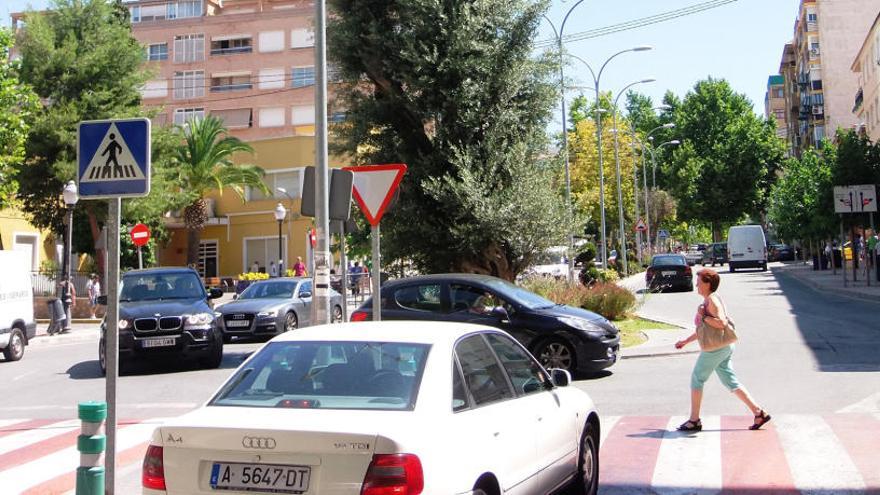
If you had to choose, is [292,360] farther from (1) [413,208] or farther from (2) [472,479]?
(1) [413,208]

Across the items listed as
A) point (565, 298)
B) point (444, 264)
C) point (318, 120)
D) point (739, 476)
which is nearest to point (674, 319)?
point (565, 298)

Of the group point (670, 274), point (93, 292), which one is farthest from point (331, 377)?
point (670, 274)

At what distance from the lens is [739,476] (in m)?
7.17

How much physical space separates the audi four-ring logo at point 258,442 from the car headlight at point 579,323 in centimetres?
932

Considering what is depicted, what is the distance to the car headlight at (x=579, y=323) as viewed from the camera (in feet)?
43.7

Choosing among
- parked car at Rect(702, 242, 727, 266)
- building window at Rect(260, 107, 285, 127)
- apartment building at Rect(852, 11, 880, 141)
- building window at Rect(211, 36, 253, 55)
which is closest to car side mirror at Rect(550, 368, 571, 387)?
apartment building at Rect(852, 11, 880, 141)

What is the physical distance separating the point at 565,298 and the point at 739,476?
42.8 feet

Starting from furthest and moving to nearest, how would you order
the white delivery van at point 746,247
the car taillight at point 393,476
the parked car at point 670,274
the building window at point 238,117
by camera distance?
the building window at point 238,117
the white delivery van at point 746,247
the parked car at point 670,274
the car taillight at point 393,476

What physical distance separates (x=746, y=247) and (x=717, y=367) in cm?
4953

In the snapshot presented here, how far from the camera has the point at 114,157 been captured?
6270mm

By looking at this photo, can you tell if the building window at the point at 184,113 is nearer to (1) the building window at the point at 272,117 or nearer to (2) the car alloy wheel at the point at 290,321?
(1) the building window at the point at 272,117

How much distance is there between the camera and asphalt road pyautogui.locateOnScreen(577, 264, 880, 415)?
35.2ft

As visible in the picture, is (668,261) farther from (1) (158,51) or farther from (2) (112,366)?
(1) (158,51)

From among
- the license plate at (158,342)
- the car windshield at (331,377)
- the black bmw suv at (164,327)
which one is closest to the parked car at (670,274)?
the black bmw suv at (164,327)
